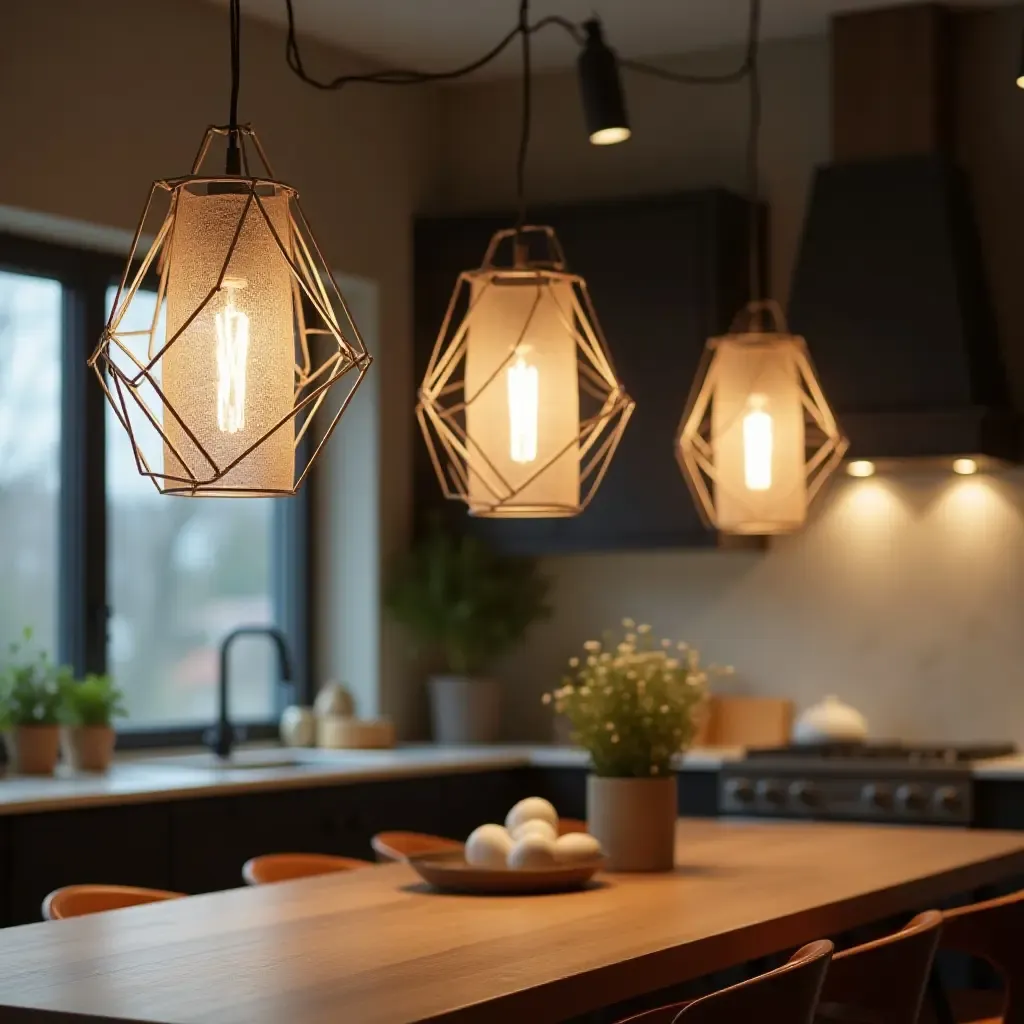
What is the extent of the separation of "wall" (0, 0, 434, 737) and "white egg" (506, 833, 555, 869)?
7.54ft

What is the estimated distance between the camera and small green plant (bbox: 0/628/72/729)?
444 centimetres

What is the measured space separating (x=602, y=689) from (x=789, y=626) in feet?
7.83

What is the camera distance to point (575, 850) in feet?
10.1

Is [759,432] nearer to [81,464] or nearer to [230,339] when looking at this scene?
[230,339]

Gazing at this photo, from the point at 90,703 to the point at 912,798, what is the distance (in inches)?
A: 81.1

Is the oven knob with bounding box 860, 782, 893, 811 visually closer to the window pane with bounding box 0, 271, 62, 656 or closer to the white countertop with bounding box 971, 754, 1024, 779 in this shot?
the white countertop with bounding box 971, 754, 1024, 779

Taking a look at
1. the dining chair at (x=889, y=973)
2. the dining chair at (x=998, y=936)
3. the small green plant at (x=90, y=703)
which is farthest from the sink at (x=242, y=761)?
the dining chair at (x=889, y=973)

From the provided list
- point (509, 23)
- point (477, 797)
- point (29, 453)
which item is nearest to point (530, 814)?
point (477, 797)

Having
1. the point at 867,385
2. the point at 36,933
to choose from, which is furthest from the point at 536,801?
the point at 867,385

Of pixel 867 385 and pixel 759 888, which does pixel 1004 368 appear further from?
pixel 759 888

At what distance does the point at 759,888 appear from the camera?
302 cm

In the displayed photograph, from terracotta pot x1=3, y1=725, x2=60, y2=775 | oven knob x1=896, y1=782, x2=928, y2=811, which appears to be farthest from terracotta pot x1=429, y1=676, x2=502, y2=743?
terracotta pot x1=3, y1=725, x2=60, y2=775

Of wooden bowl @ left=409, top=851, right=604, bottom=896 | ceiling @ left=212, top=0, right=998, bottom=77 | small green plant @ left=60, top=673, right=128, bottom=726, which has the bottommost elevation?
wooden bowl @ left=409, top=851, right=604, bottom=896

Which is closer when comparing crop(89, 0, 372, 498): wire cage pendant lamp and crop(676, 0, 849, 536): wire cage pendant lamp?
crop(89, 0, 372, 498): wire cage pendant lamp
